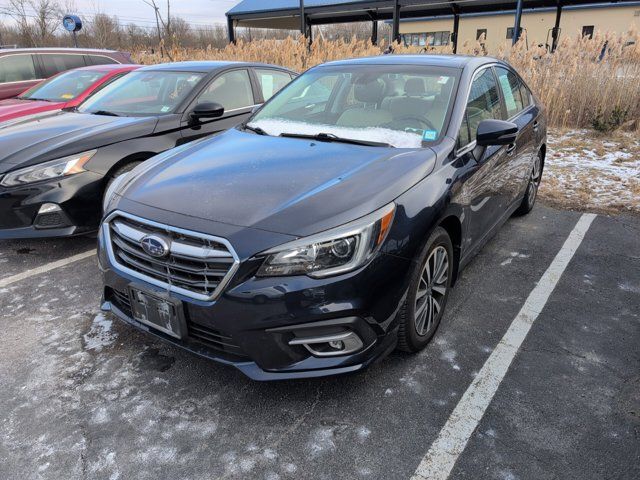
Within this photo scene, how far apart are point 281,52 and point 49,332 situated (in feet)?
36.9

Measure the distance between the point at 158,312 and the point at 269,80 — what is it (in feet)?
13.8

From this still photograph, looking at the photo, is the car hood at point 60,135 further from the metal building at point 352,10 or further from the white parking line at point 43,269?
the metal building at point 352,10

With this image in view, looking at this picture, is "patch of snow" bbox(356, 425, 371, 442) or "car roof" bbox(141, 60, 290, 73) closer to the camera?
"patch of snow" bbox(356, 425, 371, 442)

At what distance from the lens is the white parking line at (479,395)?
2.03 meters

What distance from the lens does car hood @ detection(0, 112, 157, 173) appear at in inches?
152

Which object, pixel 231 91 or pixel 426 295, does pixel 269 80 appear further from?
pixel 426 295

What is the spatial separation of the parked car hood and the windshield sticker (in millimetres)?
4720

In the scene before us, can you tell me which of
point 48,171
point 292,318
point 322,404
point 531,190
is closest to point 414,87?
point 292,318

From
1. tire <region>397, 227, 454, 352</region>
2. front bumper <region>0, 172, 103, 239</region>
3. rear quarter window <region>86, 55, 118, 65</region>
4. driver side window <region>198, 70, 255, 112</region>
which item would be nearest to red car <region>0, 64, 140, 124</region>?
driver side window <region>198, 70, 255, 112</region>

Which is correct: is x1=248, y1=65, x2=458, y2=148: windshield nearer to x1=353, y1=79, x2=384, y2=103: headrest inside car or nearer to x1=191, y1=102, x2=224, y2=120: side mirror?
x1=353, y1=79, x2=384, y2=103: headrest inside car

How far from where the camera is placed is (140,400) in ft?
7.88

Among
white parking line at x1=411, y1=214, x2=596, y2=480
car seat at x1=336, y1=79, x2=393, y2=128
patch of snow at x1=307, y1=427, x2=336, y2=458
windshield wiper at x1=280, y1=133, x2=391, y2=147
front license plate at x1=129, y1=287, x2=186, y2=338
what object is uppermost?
car seat at x1=336, y1=79, x2=393, y2=128

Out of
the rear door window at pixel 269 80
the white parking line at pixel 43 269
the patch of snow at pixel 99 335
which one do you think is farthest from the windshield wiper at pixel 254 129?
the rear door window at pixel 269 80

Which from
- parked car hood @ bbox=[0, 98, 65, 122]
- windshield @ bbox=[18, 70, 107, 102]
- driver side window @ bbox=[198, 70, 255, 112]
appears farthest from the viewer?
windshield @ bbox=[18, 70, 107, 102]
